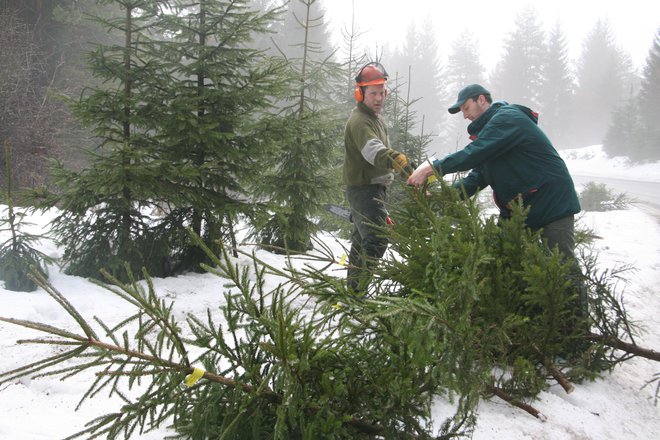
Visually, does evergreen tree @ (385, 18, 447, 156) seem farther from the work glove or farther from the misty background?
the work glove

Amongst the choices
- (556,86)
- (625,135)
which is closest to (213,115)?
(625,135)

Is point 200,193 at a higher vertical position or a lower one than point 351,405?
higher

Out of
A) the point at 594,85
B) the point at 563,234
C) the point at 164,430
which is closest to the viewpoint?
the point at 164,430

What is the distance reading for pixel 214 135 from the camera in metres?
4.78

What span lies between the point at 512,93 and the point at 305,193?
202 feet

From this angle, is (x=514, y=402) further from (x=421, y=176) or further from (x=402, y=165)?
(x=402, y=165)

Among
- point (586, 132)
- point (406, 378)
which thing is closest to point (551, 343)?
point (406, 378)

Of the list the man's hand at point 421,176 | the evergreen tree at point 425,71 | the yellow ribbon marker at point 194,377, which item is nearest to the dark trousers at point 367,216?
the man's hand at point 421,176

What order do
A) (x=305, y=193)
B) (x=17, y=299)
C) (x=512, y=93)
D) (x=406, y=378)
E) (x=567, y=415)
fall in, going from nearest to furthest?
(x=406, y=378) < (x=567, y=415) < (x=17, y=299) < (x=305, y=193) < (x=512, y=93)

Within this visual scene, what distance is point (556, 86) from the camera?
56.7 m

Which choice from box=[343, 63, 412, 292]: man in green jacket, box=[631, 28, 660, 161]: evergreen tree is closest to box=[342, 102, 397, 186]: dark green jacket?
box=[343, 63, 412, 292]: man in green jacket

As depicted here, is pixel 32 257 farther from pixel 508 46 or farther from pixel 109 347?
pixel 508 46

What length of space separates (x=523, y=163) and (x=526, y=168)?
0.05 m

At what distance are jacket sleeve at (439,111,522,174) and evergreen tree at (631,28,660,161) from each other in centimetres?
4536
